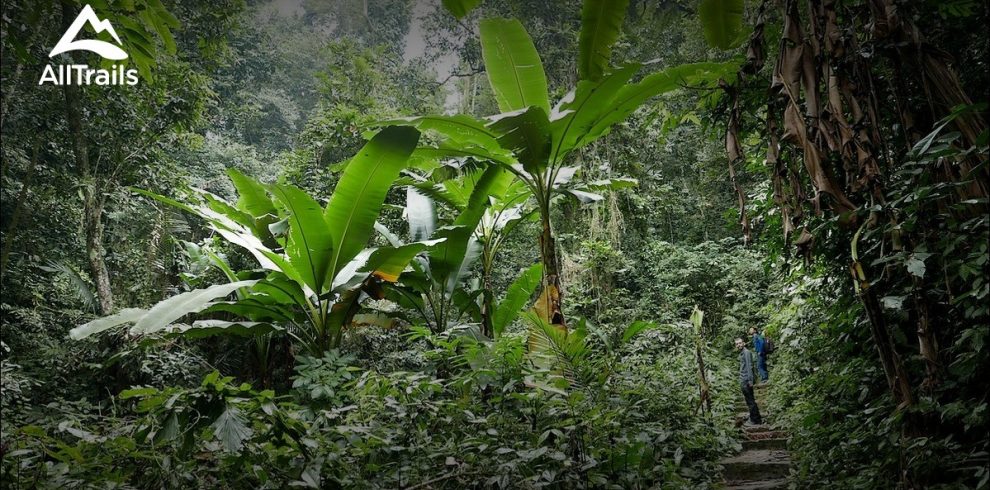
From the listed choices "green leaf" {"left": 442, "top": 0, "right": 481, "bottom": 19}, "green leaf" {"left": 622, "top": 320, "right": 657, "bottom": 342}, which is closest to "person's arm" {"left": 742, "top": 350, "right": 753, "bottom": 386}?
"green leaf" {"left": 622, "top": 320, "right": 657, "bottom": 342}

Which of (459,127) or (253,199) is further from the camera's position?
(253,199)

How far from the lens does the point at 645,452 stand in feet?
8.23

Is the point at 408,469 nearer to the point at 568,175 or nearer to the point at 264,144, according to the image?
the point at 568,175

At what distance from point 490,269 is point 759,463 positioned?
105 inches

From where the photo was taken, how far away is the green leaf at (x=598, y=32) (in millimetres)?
2838

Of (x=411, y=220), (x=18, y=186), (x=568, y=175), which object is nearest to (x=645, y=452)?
(x=568, y=175)

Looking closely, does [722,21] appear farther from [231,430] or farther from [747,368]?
[747,368]

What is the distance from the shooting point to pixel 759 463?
3.79m

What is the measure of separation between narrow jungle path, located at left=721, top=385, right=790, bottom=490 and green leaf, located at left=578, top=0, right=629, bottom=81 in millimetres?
2835

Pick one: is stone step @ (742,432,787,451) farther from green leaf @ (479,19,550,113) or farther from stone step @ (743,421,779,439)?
green leaf @ (479,19,550,113)

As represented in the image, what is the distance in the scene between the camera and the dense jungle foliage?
66.4 inches

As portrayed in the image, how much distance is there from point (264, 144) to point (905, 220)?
1748cm

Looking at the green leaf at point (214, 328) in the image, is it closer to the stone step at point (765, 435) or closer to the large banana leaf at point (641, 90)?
the large banana leaf at point (641, 90)

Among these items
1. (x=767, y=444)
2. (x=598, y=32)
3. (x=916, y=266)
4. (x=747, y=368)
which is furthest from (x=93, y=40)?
(x=747, y=368)
